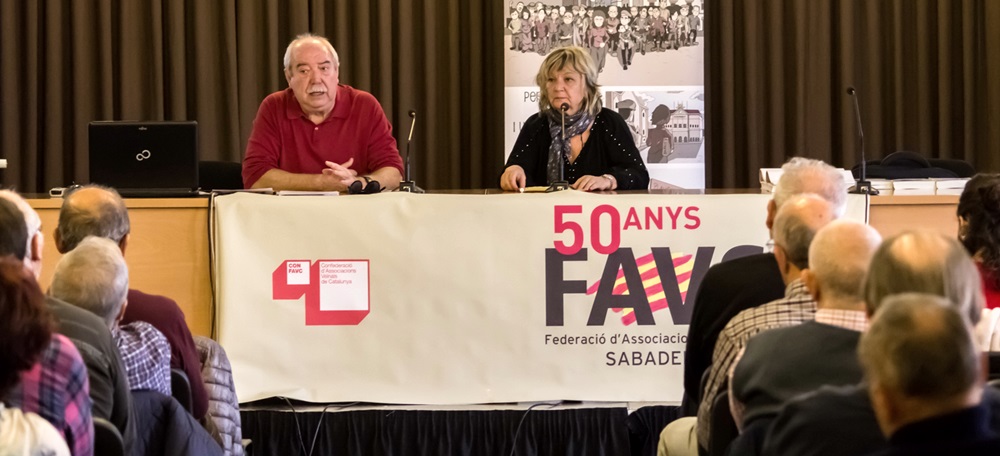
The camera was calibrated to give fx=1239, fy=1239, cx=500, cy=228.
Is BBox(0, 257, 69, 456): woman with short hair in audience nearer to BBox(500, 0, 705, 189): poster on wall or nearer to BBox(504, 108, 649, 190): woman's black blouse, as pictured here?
BBox(504, 108, 649, 190): woman's black blouse

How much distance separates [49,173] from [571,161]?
3360 mm

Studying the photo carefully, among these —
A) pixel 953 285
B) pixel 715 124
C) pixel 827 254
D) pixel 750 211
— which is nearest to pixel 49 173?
pixel 715 124

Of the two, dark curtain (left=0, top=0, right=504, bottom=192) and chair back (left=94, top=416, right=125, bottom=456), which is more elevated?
dark curtain (left=0, top=0, right=504, bottom=192)

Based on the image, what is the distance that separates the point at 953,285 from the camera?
5.83 ft

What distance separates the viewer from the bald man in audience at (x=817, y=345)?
204 cm

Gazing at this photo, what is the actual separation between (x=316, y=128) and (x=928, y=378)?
12.6 ft

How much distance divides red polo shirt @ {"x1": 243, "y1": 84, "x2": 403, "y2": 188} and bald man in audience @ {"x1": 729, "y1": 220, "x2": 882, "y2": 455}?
2.92m

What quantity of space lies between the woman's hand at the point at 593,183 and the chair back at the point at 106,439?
252 cm

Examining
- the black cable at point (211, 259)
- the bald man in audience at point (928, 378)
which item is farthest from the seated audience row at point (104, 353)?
the bald man in audience at point (928, 378)

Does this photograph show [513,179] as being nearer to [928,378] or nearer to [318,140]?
[318,140]

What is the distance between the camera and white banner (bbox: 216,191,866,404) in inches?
167

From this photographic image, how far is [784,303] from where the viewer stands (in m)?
2.57

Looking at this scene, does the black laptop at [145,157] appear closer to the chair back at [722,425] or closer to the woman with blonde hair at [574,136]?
the woman with blonde hair at [574,136]

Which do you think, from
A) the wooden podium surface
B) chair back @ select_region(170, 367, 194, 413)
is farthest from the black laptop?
chair back @ select_region(170, 367, 194, 413)
